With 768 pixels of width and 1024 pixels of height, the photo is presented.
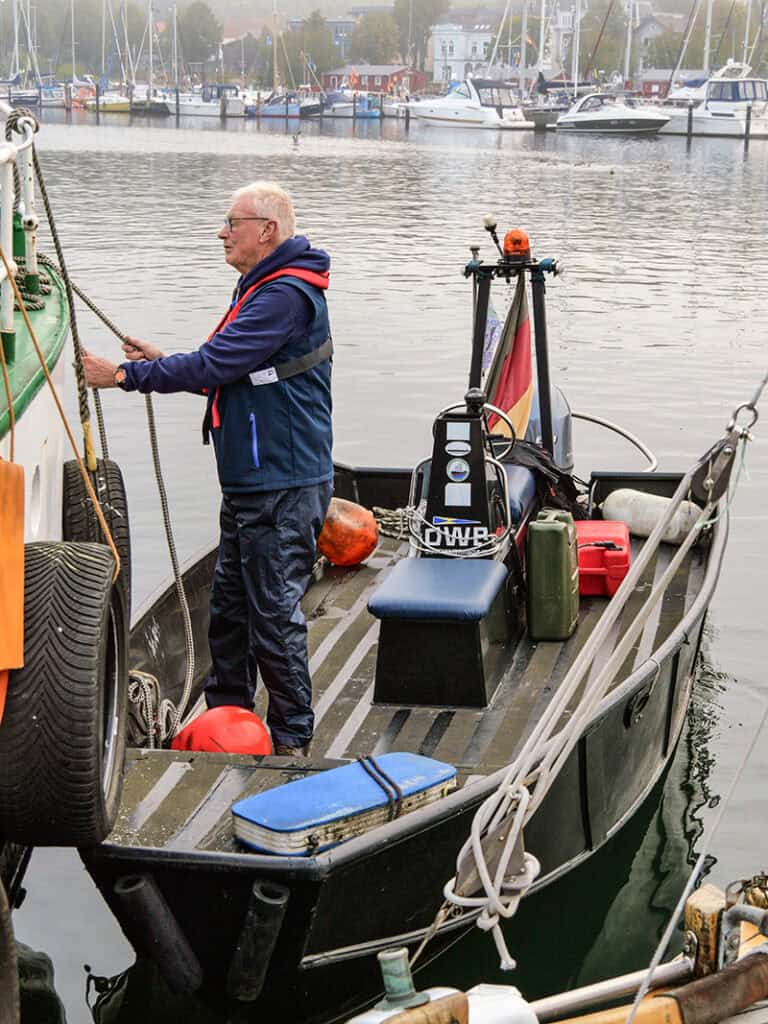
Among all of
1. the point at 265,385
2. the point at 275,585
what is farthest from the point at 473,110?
the point at 275,585

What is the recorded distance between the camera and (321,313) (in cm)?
609

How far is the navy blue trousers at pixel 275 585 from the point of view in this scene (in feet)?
19.8

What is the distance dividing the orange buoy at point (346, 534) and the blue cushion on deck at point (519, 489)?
0.87 m

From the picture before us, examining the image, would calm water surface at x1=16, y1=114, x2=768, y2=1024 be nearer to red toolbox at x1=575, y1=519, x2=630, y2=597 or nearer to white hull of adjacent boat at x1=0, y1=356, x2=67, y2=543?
red toolbox at x1=575, y1=519, x2=630, y2=597

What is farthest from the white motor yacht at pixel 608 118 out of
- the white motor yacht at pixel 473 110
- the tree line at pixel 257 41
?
the tree line at pixel 257 41

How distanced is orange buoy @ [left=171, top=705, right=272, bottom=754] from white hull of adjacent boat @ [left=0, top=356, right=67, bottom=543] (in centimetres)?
93

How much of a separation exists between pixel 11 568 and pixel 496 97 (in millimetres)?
106602

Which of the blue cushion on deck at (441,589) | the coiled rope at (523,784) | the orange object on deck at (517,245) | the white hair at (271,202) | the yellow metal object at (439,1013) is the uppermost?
the white hair at (271,202)

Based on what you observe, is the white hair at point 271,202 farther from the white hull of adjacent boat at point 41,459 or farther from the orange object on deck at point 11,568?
the orange object on deck at point 11,568

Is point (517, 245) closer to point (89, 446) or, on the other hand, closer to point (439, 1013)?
point (89, 446)

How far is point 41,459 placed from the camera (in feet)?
19.2

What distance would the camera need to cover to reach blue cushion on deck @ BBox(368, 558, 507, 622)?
657 centimetres

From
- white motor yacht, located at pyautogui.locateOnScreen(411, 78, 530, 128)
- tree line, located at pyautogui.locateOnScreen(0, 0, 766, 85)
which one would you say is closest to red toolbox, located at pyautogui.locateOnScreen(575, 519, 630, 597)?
white motor yacht, located at pyautogui.locateOnScreen(411, 78, 530, 128)

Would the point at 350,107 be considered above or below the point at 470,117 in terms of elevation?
below
